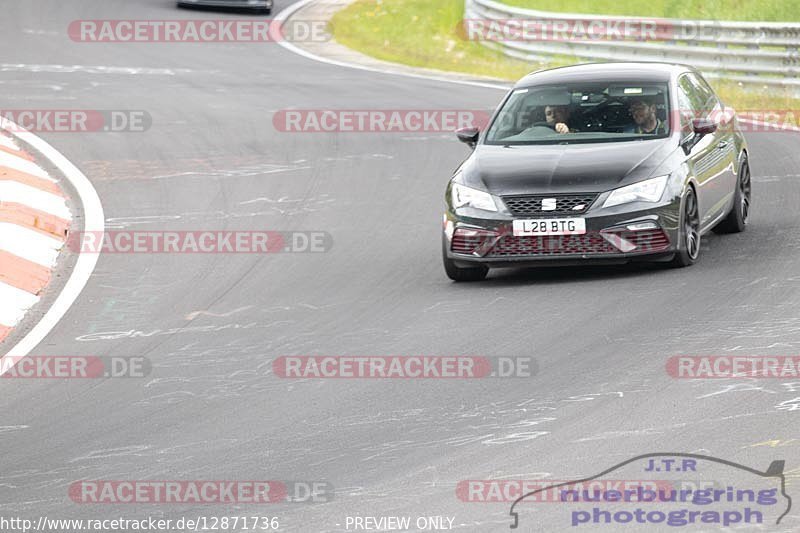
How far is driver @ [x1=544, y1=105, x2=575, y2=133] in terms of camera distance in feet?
39.6

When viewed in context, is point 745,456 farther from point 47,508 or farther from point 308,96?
point 308,96

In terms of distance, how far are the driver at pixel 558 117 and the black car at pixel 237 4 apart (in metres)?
23.1

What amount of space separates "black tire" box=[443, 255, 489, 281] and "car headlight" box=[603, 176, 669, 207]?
3.68 ft

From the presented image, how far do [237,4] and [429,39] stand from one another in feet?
16.2

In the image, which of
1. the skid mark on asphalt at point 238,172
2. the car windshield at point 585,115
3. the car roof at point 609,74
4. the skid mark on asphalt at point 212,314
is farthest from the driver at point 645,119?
the skid mark on asphalt at point 238,172

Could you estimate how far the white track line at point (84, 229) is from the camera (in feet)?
33.8

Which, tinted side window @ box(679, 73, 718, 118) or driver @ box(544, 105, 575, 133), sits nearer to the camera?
driver @ box(544, 105, 575, 133)

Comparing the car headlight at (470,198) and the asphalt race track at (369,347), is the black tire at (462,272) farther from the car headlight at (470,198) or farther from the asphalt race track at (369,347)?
the car headlight at (470,198)

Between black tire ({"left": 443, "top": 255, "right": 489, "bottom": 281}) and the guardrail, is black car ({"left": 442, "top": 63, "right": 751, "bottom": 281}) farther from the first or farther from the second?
the guardrail

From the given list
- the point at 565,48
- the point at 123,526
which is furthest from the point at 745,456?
the point at 565,48

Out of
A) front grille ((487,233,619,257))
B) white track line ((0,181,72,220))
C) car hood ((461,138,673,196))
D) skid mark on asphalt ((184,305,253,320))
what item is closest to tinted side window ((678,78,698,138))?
car hood ((461,138,673,196))

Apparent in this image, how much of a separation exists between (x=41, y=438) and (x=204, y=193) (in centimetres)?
792

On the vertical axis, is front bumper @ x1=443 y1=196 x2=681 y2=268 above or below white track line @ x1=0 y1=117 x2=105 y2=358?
above

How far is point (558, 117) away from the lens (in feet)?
39.9
